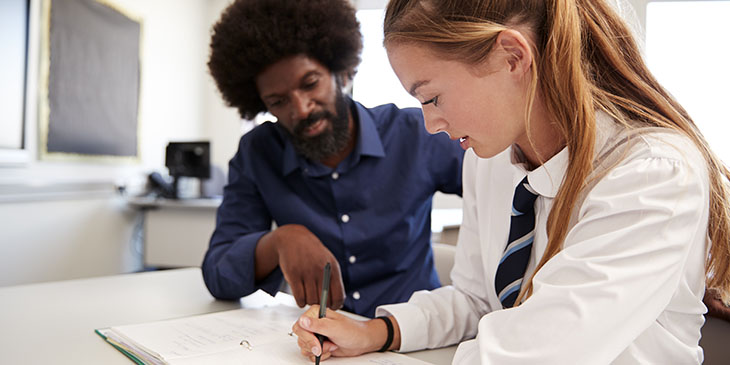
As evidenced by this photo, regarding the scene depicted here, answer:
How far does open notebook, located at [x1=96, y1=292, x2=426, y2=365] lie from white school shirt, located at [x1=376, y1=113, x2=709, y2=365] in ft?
0.87

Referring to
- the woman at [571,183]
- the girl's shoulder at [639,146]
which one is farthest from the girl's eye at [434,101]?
the girl's shoulder at [639,146]

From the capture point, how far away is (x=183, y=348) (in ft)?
2.68

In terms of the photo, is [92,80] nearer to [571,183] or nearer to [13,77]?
[13,77]

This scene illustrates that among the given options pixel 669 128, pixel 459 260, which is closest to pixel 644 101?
pixel 669 128

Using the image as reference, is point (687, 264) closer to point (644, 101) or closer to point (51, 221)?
point (644, 101)

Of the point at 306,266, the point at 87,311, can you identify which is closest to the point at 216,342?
the point at 306,266

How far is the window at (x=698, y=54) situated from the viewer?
3440mm

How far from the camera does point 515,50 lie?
2.31 feet

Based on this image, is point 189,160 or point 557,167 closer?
point 557,167

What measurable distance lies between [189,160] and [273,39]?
102 inches

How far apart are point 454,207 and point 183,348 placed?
3.48m

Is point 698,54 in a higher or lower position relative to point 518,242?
higher

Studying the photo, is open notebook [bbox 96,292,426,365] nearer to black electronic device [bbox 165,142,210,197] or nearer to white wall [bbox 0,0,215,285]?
white wall [bbox 0,0,215,285]

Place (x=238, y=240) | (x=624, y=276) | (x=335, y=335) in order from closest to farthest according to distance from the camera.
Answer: (x=624, y=276) < (x=335, y=335) < (x=238, y=240)
